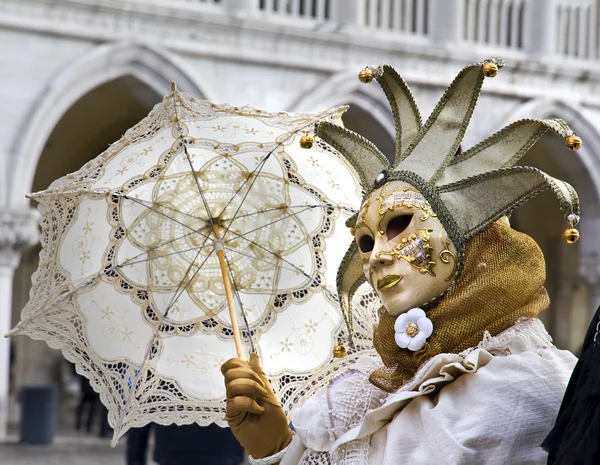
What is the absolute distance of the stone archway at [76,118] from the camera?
357 inches

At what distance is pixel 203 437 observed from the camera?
215 inches

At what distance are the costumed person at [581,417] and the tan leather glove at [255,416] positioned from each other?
2.49ft

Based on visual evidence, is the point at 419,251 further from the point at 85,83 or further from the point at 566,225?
the point at 566,225

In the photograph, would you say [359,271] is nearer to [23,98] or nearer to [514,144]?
[514,144]

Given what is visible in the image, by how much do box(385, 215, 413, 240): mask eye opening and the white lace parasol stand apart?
83cm

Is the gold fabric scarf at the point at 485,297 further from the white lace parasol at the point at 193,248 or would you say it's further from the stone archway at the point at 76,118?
the stone archway at the point at 76,118

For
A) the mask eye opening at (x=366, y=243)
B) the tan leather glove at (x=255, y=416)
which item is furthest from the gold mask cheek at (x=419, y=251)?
the tan leather glove at (x=255, y=416)

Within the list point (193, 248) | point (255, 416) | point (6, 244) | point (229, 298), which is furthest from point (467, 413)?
point (6, 244)

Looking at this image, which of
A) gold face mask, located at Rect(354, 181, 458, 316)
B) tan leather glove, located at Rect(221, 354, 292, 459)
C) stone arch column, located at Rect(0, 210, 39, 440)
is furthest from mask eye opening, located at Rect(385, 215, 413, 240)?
stone arch column, located at Rect(0, 210, 39, 440)

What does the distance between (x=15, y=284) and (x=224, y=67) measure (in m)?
3.96

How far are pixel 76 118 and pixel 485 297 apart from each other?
980cm

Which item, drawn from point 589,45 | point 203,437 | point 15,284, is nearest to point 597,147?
point 589,45

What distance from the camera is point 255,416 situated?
8.31 ft

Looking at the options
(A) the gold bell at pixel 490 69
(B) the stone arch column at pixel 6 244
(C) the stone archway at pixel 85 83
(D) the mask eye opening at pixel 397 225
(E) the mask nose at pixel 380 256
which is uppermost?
(C) the stone archway at pixel 85 83
